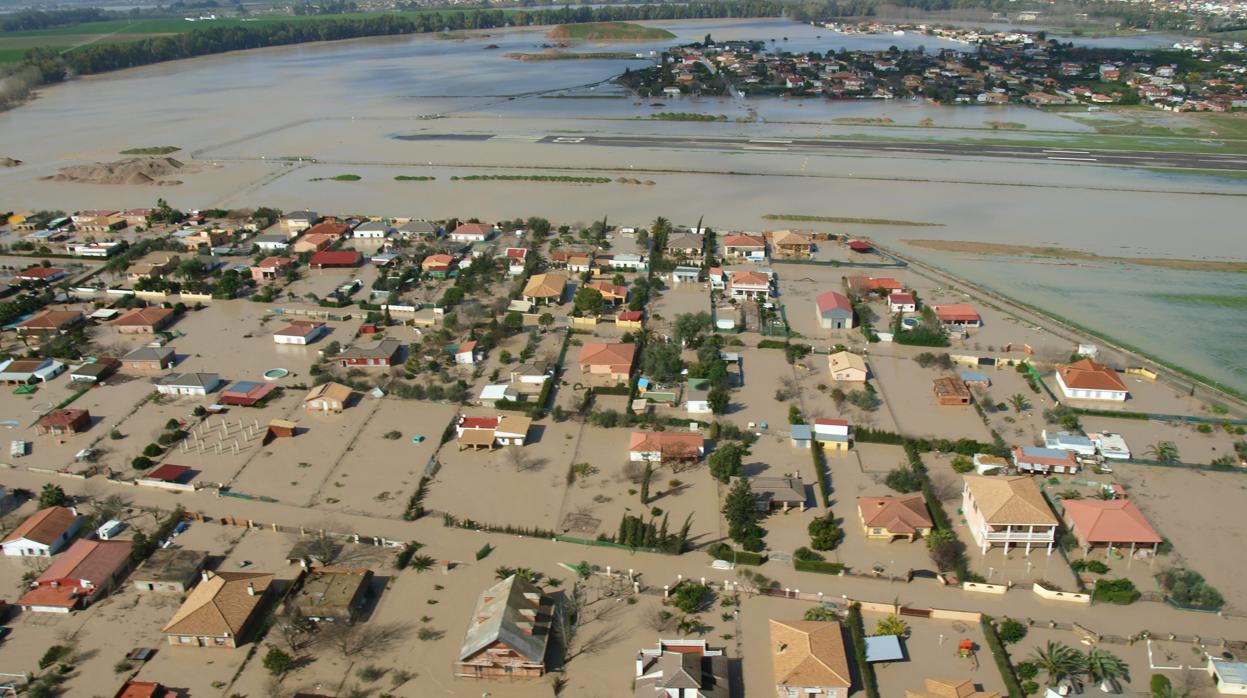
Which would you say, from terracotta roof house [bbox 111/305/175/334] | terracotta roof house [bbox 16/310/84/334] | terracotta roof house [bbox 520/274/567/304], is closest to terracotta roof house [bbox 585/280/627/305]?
terracotta roof house [bbox 520/274/567/304]

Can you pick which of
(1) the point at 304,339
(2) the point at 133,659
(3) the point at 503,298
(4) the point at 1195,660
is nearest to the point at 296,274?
(1) the point at 304,339

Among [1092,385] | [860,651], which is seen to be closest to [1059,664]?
[860,651]

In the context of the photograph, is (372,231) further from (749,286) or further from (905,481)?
(905,481)

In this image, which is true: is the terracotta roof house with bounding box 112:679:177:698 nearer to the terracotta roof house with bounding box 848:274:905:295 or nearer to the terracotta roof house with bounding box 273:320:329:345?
the terracotta roof house with bounding box 273:320:329:345

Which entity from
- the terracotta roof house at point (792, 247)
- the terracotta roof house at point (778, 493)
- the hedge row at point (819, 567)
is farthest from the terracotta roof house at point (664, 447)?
the terracotta roof house at point (792, 247)

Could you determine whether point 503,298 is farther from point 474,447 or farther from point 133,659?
point 133,659
